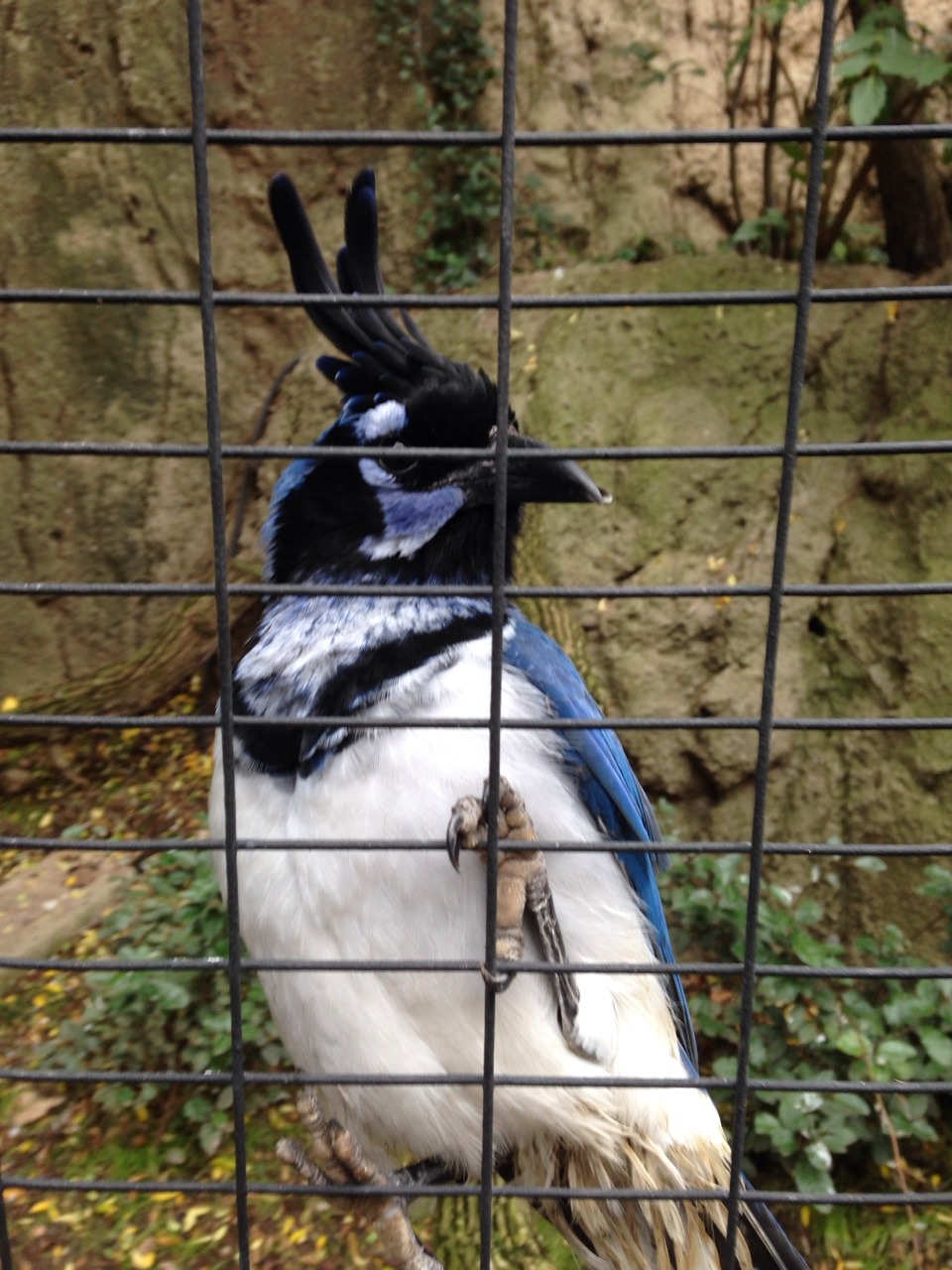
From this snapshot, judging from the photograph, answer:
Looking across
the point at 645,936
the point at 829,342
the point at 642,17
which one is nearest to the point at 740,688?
the point at 829,342

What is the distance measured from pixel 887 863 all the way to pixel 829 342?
2401mm

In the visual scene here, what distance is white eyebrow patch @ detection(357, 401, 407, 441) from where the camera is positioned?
2.27 m

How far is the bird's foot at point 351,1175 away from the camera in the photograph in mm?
1932

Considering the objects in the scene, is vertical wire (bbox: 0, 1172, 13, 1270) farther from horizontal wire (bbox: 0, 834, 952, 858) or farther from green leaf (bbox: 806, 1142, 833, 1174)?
green leaf (bbox: 806, 1142, 833, 1174)

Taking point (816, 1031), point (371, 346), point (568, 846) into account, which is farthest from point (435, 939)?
point (816, 1031)

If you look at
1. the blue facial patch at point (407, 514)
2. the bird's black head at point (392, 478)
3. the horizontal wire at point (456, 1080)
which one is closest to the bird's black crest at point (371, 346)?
the bird's black head at point (392, 478)

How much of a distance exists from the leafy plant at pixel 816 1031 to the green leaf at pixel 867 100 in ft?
8.22

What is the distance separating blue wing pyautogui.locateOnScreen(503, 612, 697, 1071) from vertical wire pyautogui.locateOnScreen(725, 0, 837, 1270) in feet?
2.36

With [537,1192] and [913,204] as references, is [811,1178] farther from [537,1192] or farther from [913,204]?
[913,204]

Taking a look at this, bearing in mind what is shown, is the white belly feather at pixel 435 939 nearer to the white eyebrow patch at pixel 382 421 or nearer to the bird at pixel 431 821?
the bird at pixel 431 821

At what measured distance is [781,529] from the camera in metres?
1.38

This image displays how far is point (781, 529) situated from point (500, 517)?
0.35 metres

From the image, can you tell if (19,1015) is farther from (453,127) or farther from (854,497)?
(453,127)

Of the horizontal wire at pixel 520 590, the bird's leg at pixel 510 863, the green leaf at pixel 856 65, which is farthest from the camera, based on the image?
the green leaf at pixel 856 65
